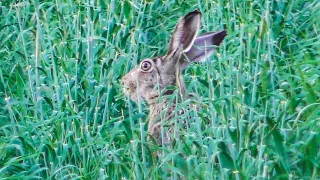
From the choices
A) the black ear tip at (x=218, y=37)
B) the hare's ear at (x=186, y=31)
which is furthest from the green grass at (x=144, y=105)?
the hare's ear at (x=186, y=31)

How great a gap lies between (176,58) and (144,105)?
1.21 ft

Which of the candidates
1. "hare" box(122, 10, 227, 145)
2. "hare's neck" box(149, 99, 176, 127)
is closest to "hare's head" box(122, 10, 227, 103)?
"hare" box(122, 10, 227, 145)

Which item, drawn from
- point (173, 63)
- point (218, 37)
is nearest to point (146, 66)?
point (173, 63)

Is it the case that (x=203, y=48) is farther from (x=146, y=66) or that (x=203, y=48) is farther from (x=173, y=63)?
(x=146, y=66)

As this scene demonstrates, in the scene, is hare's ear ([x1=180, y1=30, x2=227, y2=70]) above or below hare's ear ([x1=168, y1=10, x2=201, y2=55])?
below

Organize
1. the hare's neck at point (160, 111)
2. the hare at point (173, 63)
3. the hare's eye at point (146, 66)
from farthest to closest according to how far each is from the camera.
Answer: the hare's eye at point (146, 66), the hare at point (173, 63), the hare's neck at point (160, 111)

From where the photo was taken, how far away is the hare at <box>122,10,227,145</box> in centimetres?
597

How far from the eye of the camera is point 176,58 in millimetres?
6086

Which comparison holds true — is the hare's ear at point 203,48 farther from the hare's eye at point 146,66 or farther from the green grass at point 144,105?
the hare's eye at point 146,66

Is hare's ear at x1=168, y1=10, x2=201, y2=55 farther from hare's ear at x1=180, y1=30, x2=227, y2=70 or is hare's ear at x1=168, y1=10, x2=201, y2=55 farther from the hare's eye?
the hare's eye

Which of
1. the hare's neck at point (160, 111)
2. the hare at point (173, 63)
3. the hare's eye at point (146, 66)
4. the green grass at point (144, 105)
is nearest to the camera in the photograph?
the green grass at point (144, 105)

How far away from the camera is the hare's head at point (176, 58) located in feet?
19.7

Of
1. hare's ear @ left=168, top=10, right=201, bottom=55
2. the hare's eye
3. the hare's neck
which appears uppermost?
hare's ear @ left=168, top=10, right=201, bottom=55

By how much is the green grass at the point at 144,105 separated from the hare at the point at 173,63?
8 cm
